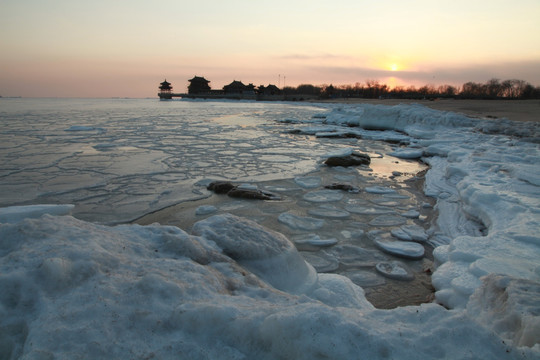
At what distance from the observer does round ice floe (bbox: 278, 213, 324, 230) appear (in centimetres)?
355

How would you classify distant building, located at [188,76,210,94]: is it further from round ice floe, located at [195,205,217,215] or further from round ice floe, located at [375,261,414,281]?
round ice floe, located at [375,261,414,281]

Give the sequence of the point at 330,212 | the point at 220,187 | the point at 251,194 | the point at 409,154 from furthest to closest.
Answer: the point at 409,154
the point at 220,187
the point at 251,194
the point at 330,212

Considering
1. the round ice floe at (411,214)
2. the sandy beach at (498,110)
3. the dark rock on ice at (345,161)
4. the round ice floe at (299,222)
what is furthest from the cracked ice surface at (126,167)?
the sandy beach at (498,110)

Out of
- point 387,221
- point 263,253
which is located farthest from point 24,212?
point 387,221

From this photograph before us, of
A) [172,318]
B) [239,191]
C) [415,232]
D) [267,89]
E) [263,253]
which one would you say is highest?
[267,89]

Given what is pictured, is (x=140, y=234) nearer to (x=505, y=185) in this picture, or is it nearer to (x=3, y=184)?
(x=3, y=184)

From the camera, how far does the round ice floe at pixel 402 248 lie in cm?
295

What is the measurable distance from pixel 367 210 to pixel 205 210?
212cm

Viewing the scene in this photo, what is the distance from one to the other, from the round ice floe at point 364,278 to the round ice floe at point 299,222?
934 mm

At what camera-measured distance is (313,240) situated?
126 inches

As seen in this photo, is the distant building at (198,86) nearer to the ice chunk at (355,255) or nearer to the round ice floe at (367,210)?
the round ice floe at (367,210)

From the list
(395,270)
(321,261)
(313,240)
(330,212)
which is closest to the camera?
(395,270)

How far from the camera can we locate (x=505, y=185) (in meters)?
4.29

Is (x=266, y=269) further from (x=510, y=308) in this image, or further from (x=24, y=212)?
(x=24, y=212)
